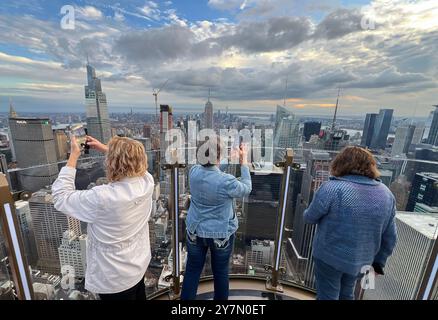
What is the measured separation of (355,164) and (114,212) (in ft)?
5.10

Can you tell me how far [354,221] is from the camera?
122 cm

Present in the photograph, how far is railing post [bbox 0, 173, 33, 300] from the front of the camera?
111cm

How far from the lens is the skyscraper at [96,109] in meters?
1.96

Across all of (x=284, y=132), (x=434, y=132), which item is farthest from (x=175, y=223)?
(x=434, y=132)

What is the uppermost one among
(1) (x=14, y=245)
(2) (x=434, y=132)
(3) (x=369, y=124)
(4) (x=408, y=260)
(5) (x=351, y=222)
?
(3) (x=369, y=124)

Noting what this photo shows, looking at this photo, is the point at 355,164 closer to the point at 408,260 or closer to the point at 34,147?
the point at 408,260

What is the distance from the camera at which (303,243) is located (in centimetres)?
201

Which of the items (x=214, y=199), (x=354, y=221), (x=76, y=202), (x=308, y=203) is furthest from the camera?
(x=308, y=203)

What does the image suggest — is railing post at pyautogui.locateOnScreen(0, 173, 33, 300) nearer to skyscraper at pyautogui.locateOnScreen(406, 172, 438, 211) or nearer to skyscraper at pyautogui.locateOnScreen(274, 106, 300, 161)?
skyscraper at pyautogui.locateOnScreen(274, 106, 300, 161)

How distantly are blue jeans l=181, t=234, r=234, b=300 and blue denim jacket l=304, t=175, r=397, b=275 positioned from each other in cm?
75

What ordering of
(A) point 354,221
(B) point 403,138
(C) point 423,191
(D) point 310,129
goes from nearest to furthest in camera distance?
(A) point 354,221 < (C) point 423,191 < (D) point 310,129 < (B) point 403,138

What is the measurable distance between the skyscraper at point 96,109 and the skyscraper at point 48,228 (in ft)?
2.35

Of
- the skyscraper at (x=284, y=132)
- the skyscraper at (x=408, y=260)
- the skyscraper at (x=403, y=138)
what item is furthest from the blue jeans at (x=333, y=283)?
the skyscraper at (x=403, y=138)
